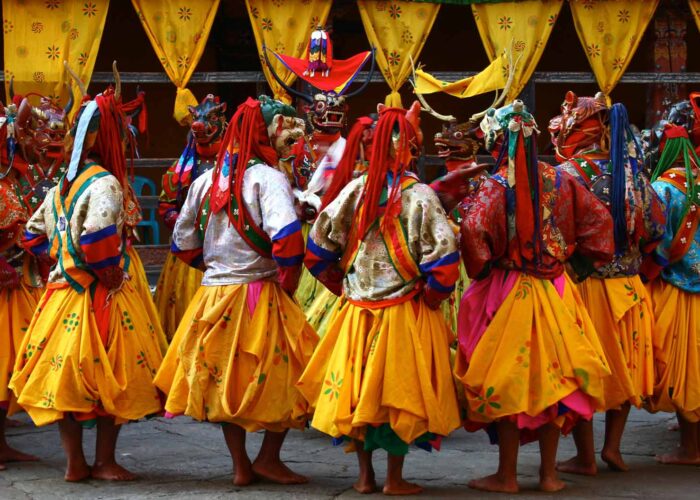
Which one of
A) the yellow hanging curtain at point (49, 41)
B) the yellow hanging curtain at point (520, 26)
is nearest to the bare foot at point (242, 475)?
the yellow hanging curtain at point (49, 41)

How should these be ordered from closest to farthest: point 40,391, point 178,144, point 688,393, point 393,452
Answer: point 393,452
point 40,391
point 688,393
point 178,144

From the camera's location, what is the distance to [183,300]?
757 cm

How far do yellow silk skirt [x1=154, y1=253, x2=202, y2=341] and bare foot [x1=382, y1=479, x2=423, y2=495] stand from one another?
242 centimetres

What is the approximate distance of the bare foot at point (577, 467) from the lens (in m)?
6.09

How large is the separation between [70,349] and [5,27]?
5540 mm

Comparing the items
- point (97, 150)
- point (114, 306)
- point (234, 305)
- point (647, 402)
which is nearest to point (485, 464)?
point (647, 402)

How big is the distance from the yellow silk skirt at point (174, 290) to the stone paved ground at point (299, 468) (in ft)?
2.29

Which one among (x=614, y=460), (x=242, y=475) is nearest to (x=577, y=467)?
(x=614, y=460)

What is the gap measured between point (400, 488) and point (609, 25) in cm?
695

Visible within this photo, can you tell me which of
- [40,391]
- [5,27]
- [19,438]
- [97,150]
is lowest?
[19,438]

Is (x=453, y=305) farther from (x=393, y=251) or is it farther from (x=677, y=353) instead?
(x=393, y=251)

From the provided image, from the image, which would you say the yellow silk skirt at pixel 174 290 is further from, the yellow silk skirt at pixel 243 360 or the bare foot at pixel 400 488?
the bare foot at pixel 400 488

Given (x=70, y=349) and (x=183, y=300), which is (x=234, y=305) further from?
(x=183, y=300)

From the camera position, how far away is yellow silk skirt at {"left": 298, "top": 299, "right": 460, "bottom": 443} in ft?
17.7
